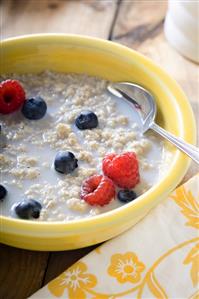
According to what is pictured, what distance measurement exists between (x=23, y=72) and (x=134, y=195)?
0.41 meters

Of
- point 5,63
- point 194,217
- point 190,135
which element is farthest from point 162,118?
point 5,63

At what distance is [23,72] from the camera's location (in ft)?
3.72

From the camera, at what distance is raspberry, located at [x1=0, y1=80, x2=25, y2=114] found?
40.4 inches

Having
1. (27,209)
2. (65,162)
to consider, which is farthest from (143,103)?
(27,209)

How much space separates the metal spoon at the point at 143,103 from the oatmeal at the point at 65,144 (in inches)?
0.5

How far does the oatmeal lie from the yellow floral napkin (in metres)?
0.06

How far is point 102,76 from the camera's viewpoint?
1130 millimetres

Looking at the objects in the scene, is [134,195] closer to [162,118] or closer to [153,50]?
[162,118]

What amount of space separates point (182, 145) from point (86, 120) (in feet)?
0.64

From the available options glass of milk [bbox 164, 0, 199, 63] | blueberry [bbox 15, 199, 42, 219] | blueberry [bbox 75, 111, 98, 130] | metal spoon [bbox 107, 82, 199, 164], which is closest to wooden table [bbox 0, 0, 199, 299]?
glass of milk [bbox 164, 0, 199, 63]

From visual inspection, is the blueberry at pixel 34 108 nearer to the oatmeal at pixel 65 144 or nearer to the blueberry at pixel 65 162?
the oatmeal at pixel 65 144

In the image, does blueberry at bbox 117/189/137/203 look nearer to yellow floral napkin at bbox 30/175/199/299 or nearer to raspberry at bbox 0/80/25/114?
yellow floral napkin at bbox 30/175/199/299

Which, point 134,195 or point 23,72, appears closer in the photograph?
point 134,195

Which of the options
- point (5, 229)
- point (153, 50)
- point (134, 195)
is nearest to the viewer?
point (5, 229)
